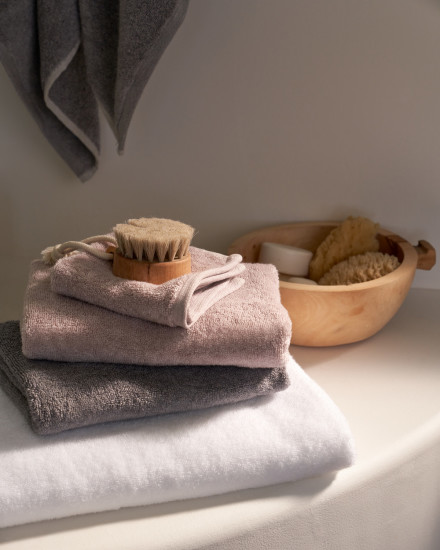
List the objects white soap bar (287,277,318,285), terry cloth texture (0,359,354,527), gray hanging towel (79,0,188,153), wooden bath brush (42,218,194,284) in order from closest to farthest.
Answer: terry cloth texture (0,359,354,527), wooden bath brush (42,218,194,284), gray hanging towel (79,0,188,153), white soap bar (287,277,318,285)

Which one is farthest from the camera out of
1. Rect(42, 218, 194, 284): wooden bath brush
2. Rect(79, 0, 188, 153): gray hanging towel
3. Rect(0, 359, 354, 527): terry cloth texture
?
Rect(79, 0, 188, 153): gray hanging towel

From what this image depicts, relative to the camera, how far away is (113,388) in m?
0.60

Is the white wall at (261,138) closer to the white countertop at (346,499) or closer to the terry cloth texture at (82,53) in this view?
the terry cloth texture at (82,53)

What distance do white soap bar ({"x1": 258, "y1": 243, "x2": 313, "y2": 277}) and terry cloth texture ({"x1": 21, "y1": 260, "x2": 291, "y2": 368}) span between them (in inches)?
15.1

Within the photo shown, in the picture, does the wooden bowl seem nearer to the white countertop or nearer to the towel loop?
the white countertop

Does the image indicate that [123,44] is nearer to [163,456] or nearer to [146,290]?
[146,290]

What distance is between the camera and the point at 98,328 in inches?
24.5

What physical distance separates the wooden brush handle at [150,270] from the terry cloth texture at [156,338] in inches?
2.0

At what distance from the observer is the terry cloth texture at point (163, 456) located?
0.55 m

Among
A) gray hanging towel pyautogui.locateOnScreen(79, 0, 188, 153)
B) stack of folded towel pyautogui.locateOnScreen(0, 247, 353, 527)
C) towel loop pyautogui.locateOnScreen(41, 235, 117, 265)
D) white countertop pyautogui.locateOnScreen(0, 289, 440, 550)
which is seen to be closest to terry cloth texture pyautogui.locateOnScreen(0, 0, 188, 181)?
gray hanging towel pyautogui.locateOnScreen(79, 0, 188, 153)

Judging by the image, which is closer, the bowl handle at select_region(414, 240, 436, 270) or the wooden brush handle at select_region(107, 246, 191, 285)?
the wooden brush handle at select_region(107, 246, 191, 285)

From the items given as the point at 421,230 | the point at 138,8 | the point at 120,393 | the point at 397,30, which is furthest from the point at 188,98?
the point at 120,393

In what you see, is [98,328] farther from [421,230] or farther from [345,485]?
[421,230]

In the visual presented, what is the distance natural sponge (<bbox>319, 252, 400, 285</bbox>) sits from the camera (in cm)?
92
